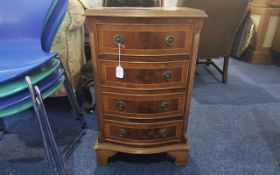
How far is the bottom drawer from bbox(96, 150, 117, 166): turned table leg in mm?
73

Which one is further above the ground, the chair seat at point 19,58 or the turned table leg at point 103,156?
the chair seat at point 19,58

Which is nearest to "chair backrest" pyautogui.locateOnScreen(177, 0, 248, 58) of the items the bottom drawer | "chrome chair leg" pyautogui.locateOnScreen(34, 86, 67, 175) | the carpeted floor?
the carpeted floor

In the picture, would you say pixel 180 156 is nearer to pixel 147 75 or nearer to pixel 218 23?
pixel 147 75

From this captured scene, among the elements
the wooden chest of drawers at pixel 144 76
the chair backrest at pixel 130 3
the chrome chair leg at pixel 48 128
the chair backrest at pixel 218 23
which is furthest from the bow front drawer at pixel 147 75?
the chair backrest at pixel 130 3

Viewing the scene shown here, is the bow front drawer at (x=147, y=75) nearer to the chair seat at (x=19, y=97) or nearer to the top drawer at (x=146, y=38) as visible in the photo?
the top drawer at (x=146, y=38)

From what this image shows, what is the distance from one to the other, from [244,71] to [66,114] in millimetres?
2045

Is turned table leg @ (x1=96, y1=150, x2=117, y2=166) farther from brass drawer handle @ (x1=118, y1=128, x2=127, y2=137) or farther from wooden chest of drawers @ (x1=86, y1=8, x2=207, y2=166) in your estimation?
brass drawer handle @ (x1=118, y1=128, x2=127, y2=137)

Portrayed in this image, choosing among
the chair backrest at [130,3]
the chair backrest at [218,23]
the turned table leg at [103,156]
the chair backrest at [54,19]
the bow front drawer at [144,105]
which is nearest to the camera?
the chair backrest at [54,19]

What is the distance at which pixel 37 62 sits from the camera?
81 centimetres

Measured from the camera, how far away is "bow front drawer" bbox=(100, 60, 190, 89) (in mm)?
968

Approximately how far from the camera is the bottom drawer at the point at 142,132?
1.10m

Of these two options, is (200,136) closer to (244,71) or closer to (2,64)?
(2,64)

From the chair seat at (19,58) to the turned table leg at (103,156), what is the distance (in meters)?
0.54

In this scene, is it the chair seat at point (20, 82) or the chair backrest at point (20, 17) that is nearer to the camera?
the chair seat at point (20, 82)
